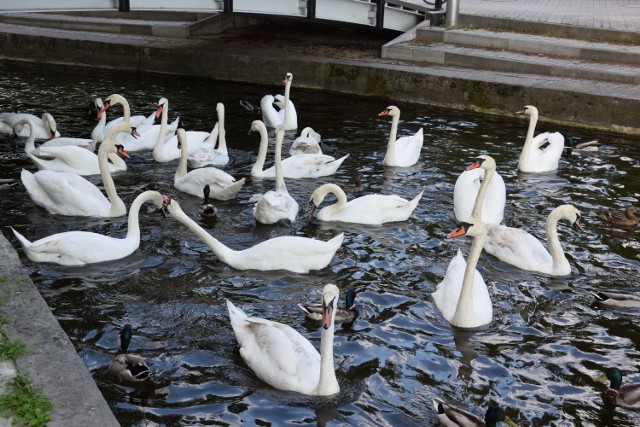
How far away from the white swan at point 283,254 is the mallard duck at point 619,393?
358 centimetres

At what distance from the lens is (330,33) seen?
2595cm

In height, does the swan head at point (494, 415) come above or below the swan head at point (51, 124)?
below

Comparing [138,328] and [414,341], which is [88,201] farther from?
[414,341]

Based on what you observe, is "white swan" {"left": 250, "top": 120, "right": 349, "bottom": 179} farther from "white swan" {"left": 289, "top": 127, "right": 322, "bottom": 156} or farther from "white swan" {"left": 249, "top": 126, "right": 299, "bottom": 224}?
"white swan" {"left": 249, "top": 126, "right": 299, "bottom": 224}

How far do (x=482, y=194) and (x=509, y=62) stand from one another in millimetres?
9350

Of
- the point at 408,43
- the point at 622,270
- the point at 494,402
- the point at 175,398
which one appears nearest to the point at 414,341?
the point at 494,402

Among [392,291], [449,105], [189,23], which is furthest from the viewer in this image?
[189,23]

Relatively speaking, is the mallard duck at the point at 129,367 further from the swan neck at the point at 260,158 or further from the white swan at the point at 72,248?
the swan neck at the point at 260,158

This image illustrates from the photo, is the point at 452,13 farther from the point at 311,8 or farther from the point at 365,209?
the point at 365,209

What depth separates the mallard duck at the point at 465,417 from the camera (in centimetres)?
708

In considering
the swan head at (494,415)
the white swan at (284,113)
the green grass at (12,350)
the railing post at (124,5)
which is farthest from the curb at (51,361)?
the railing post at (124,5)

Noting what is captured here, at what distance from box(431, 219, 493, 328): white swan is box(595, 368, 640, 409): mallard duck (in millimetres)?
1615

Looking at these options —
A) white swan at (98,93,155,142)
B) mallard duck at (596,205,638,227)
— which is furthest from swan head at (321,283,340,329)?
white swan at (98,93,155,142)

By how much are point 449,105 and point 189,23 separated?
844 centimetres
